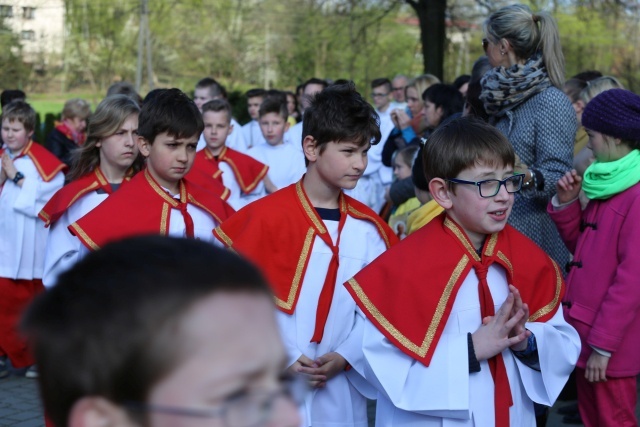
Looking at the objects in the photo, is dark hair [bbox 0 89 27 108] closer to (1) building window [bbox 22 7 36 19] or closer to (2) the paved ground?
(2) the paved ground

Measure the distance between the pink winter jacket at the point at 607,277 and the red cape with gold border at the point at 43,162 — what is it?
14.8 feet

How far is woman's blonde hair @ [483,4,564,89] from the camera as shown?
4.95 metres

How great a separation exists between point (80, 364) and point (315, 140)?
3.12 metres

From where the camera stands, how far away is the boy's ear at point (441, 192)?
12.7 feet

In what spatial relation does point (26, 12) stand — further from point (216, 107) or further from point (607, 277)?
point (607, 277)

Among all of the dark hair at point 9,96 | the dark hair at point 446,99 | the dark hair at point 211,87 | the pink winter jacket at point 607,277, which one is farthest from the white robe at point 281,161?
the pink winter jacket at point 607,277

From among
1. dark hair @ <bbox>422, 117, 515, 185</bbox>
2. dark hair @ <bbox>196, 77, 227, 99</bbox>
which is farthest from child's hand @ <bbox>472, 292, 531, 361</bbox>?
dark hair @ <bbox>196, 77, 227, 99</bbox>

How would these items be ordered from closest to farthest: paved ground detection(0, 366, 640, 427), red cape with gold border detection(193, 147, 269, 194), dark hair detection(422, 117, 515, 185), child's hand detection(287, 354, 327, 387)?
dark hair detection(422, 117, 515, 185) < child's hand detection(287, 354, 327, 387) < paved ground detection(0, 366, 640, 427) < red cape with gold border detection(193, 147, 269, 194)

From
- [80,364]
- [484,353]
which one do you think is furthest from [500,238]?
[80,364]

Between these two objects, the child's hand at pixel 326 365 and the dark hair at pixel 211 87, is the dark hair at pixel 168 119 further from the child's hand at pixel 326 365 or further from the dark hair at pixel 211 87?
the dark hair at pixel 211 87

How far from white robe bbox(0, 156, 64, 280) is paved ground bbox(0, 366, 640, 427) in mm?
879

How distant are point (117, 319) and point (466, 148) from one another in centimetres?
259

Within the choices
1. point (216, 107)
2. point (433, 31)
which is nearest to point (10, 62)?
point (433, 31)

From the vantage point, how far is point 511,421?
3850 mm
